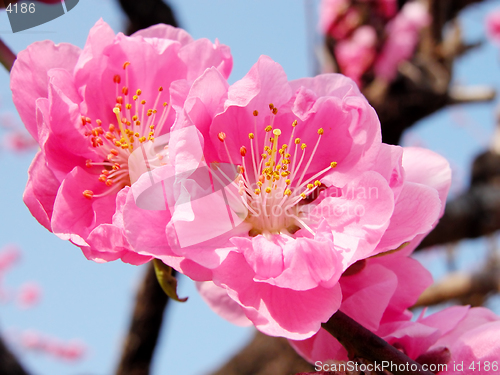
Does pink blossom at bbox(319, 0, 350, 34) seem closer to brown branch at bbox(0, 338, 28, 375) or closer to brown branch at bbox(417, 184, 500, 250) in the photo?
brown branch at bbox(417, 184, 500, 250)

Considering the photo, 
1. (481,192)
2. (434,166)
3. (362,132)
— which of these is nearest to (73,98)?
(362,132)

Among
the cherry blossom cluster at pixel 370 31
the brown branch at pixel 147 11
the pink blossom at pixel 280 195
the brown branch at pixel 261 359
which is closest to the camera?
the pink blossom at pixel 280 195

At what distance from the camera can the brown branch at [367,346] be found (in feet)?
1.69

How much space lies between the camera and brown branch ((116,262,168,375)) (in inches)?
76.8

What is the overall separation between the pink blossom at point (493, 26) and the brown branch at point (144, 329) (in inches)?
223

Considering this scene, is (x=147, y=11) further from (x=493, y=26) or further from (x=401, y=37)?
(x=493, y=26)

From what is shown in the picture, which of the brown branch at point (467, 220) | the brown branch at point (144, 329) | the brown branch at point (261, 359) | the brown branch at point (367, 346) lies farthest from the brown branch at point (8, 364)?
the brown branch at point (467, 220)

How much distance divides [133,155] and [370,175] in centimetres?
32

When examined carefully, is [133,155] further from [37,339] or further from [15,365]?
[37,339]

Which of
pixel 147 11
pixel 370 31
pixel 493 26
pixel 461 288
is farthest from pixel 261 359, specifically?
pixel 493 26

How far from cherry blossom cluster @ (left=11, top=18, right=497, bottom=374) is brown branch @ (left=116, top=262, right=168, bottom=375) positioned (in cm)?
140

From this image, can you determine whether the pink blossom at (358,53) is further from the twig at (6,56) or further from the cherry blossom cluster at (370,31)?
the twig at (6,56)

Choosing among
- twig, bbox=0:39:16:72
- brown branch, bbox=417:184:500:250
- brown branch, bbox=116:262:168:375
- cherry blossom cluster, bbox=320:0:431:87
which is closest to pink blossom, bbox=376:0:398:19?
cherry blossom cluster, bbox=320:0:431:87

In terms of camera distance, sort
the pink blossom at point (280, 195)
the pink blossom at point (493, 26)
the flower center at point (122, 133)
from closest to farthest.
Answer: the pink blossom at point (280, 195) < the flower center at point (122, 133) < the pink blossom at point (493, 26)
